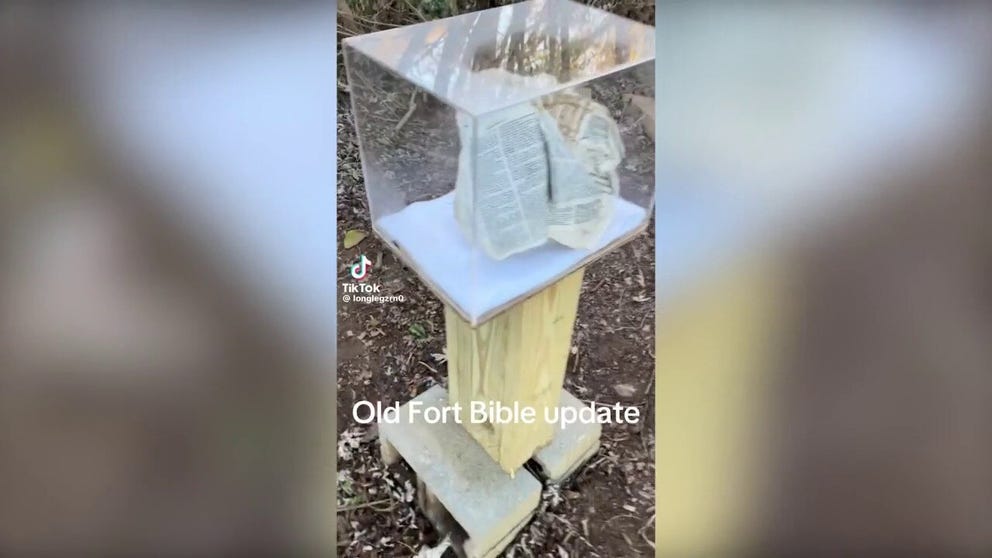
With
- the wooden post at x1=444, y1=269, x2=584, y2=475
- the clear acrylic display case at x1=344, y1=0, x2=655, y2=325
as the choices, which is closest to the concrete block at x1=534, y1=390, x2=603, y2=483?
the wooden post at x1=444, y1=269, x2=584, y2=475

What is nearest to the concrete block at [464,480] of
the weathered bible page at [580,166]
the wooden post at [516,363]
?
the wooden post at [516,363]

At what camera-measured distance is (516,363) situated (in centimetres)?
85

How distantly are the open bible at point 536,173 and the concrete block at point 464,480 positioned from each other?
0.26 metres

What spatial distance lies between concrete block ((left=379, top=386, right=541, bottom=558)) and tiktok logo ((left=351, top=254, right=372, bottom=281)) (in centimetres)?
17

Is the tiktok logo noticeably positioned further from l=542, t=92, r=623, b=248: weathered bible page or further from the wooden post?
l=542, t=92, r=623, b=248: weathered bible page

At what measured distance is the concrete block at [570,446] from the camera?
0.90 metres

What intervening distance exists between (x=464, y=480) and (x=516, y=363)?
0.62 feet
